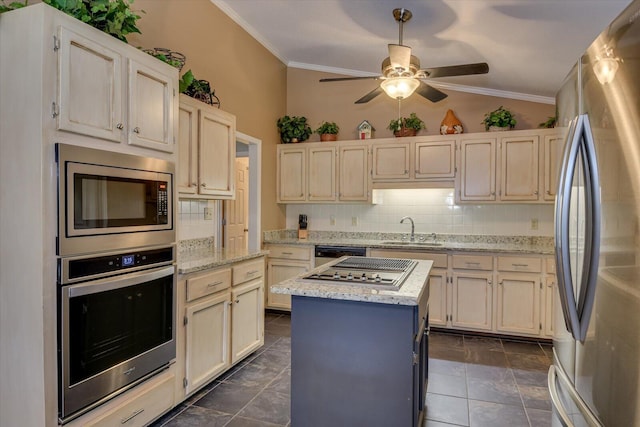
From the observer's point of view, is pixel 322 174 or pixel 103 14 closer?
pixel 103 14

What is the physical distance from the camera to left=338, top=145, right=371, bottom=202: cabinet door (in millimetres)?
4516

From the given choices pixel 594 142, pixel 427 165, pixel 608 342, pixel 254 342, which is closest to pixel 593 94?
pixel 594 142

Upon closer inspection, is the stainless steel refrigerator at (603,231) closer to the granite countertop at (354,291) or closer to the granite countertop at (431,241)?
the granite countertop at (354,291)

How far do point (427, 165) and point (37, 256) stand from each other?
3685mm

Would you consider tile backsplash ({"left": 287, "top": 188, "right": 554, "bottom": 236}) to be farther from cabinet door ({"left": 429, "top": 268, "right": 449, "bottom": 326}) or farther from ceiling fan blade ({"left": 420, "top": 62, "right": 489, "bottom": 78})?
ceiling fan blade ({"left": 420, "top": 62, "right": 489, "bottom": 78})

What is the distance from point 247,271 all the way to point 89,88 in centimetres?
179

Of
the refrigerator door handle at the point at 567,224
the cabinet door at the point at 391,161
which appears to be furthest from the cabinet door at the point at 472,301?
the refrigerator door handle at the point at 567,224

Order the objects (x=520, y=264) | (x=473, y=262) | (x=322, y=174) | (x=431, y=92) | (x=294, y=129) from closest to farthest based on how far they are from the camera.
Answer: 1. (x=431, y=92)
2. (x=520, y=264)
3. (x=473, y=262)
4. (x=322, y=174)
5. (x=294, y=129)

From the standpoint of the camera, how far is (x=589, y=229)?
109cm

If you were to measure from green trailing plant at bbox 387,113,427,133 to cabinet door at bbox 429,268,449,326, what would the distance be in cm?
167

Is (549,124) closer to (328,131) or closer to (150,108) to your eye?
(328,131)

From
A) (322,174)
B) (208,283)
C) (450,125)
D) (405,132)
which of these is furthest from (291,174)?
(208,283)

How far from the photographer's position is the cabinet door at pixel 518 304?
12.0 feet

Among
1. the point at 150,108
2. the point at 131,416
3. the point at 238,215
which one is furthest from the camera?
the point at 238,215
